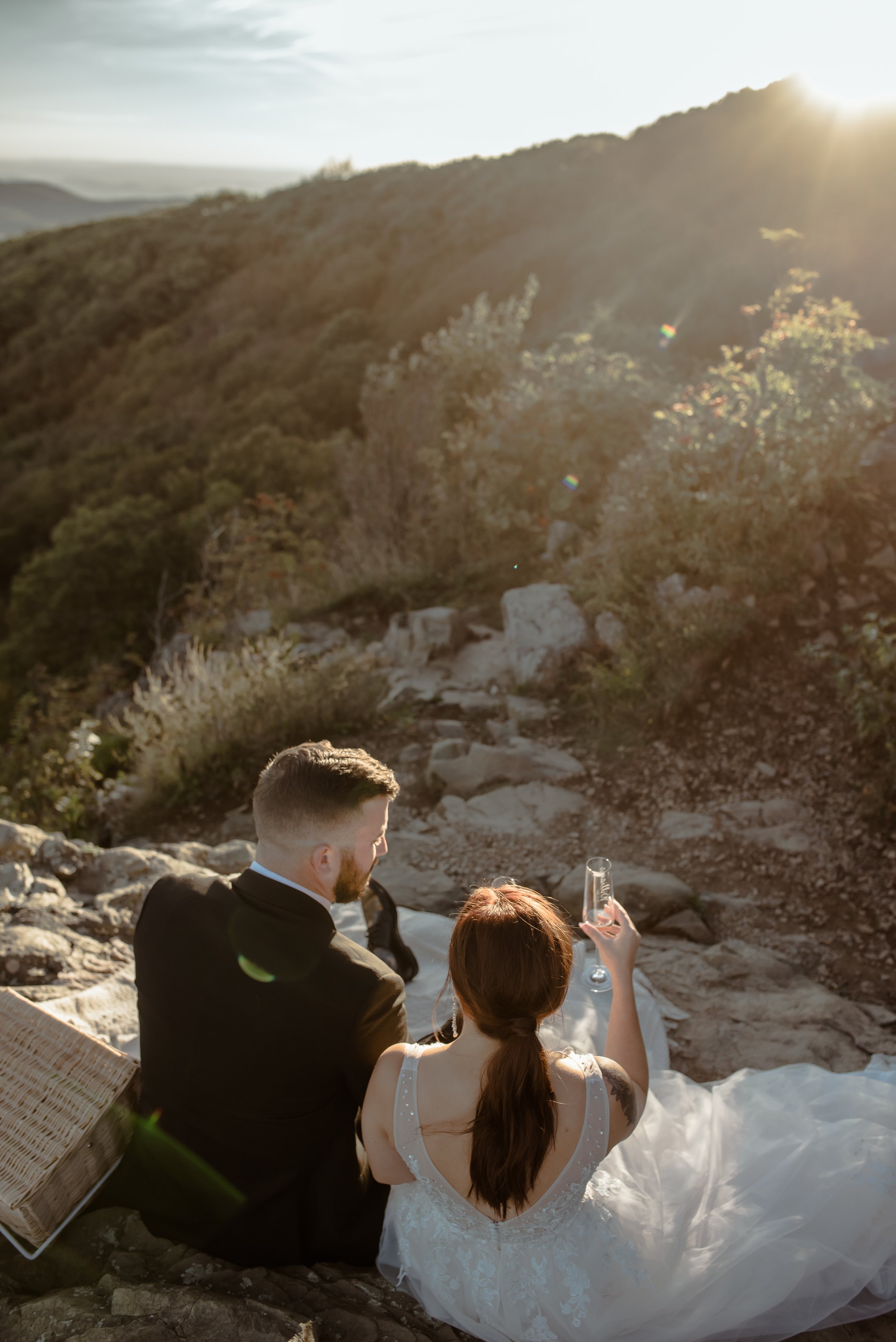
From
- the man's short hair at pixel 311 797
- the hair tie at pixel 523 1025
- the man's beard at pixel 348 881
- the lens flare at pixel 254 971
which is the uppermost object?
the man's short hair at pixel 311 797

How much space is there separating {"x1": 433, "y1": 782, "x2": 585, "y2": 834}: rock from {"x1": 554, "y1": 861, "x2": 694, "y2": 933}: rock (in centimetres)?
72

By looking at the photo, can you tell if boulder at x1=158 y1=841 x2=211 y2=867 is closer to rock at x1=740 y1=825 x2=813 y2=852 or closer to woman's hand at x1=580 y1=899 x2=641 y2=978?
woman's hand at x1=580 y1=899 x2=641 y2=978

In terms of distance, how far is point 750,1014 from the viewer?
332 centimetres

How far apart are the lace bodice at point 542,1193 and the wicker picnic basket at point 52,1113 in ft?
2.39

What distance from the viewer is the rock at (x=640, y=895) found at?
3934 mm

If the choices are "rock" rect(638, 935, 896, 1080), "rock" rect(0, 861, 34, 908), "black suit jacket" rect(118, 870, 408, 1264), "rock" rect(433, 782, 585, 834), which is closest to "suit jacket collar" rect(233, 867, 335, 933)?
"black suit jacket" rect(118, 870, 408, 1264)

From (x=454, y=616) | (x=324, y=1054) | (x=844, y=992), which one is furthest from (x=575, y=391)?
(x=324, y=1054)

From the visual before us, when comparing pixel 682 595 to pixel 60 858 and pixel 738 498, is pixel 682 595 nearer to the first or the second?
pixel 738 498

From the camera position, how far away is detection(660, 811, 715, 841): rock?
15.0 feet

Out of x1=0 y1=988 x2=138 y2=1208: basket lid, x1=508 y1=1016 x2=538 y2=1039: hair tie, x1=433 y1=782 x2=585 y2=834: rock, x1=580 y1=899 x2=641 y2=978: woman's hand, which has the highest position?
x1=508 y1=1016 x2=538 y2=1039: hair tie

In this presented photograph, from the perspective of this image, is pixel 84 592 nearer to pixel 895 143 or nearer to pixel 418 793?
pixel 418 793

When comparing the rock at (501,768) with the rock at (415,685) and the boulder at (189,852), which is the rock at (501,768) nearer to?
the rock at (415,685)

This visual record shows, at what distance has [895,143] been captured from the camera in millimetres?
18141

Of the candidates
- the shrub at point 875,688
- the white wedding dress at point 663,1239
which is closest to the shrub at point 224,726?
the shrub at point 875,688
